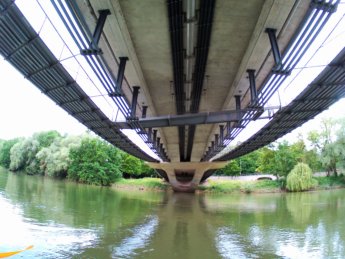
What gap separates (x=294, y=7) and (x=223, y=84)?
682cm

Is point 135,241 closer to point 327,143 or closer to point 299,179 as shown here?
point 299,179

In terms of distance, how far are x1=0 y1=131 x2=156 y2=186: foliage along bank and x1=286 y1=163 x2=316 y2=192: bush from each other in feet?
→ 94.5

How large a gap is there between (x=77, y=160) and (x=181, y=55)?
5756 cm

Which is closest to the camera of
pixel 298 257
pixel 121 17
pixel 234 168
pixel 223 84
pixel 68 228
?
pixel 121 17

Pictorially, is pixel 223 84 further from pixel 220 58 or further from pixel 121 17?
pixel 121 17

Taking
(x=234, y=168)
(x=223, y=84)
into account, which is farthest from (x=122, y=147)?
(x=234, y=168)

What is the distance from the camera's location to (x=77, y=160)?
65.8 meters

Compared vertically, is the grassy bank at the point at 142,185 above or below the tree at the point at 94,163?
below

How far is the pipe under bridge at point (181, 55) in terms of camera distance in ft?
30.3

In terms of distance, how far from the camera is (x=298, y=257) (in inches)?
658

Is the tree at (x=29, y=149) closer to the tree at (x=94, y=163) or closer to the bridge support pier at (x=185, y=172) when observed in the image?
the tree at (x=94, y=163)

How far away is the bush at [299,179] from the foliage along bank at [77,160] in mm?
28805

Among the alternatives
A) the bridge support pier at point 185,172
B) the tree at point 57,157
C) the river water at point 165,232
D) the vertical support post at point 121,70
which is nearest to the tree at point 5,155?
the tree at point 57,157

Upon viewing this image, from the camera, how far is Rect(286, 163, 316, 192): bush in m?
53.7
